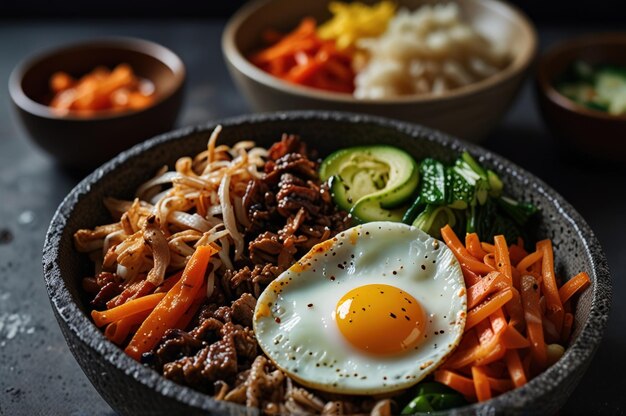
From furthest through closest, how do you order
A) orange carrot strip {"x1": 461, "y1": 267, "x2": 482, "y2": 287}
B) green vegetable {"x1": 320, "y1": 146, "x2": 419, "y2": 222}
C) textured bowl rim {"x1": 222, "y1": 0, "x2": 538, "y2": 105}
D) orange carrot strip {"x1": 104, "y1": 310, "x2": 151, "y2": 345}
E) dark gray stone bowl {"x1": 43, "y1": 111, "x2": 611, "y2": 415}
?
textured bowl rim {"x1": 222, "y1": 0, "x2": 538, "y2": 105} → green vegetable {"x1": 320, "y1": 146, "x2": 419, "y2": 222} → orange carrot strip {"x1": 461, "y1": 267, "x2": 482, "y2": 287} → orange carrot strip {"x1": 104, "y1": 310, "x2": 151, "y2": 345} → dark gray stone bowl {"x1": 43, "y1": 111, "x2": 611, "y2": 415}

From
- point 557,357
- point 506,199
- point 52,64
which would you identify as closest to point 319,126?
point 506,199

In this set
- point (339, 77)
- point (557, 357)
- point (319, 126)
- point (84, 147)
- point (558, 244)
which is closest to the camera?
point (557, 357)

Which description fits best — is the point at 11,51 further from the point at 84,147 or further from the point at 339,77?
the point at 339,77

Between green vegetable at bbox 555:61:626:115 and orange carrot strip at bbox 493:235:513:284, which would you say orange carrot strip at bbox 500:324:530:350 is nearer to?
orange carrot strip at bbox 493:235:513:284

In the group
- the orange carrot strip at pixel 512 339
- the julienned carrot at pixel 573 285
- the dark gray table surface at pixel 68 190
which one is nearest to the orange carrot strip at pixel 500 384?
the orange carrot strip at pixel 512 339

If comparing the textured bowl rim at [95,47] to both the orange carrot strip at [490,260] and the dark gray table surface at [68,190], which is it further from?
the orange carrot strip at [490,260]

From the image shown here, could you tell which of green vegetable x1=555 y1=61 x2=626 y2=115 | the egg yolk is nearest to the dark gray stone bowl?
the egg yolk
